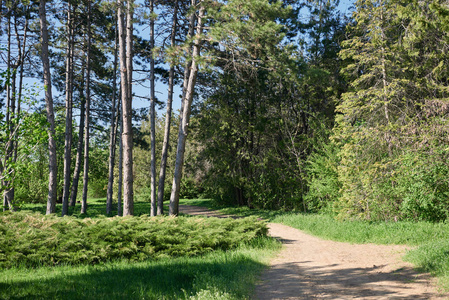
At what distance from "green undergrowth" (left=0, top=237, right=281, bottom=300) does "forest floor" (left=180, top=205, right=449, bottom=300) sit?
44cm

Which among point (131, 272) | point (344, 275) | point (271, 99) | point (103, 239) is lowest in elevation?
point (344, 275)

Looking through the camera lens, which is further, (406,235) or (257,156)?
(257,156)

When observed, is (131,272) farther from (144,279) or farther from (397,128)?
(397,128)

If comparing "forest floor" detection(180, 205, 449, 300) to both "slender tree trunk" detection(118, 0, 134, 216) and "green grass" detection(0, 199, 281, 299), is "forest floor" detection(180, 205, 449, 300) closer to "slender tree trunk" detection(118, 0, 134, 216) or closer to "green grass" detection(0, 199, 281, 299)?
"green grass" detection(0, 199, 281, 299)

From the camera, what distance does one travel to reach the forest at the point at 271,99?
33.0 ft

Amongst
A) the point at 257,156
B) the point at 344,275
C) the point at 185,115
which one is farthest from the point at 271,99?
the point at 344,275

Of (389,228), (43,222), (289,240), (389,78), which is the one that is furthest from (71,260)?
(389,78)

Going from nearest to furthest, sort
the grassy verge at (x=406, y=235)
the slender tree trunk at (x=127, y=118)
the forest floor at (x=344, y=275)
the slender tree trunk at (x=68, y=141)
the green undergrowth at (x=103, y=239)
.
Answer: the forest floor at (x=344, y=275), the grassy verge at (x=406, y=235), the green undergrowth at (x=103, y=239), the slender tree trunk at (x=127, y=118), the slender tree trunk at (x=68, y=141)

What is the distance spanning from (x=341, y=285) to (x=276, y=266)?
167 cm

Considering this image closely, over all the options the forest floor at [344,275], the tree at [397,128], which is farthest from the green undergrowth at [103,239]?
the tree at [397,128]

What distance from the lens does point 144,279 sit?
17.5 feet

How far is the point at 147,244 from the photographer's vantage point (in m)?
7.64

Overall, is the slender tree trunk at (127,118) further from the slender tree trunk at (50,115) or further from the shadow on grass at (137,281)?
the shadow on grass at (137,281)

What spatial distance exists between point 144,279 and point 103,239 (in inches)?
106
